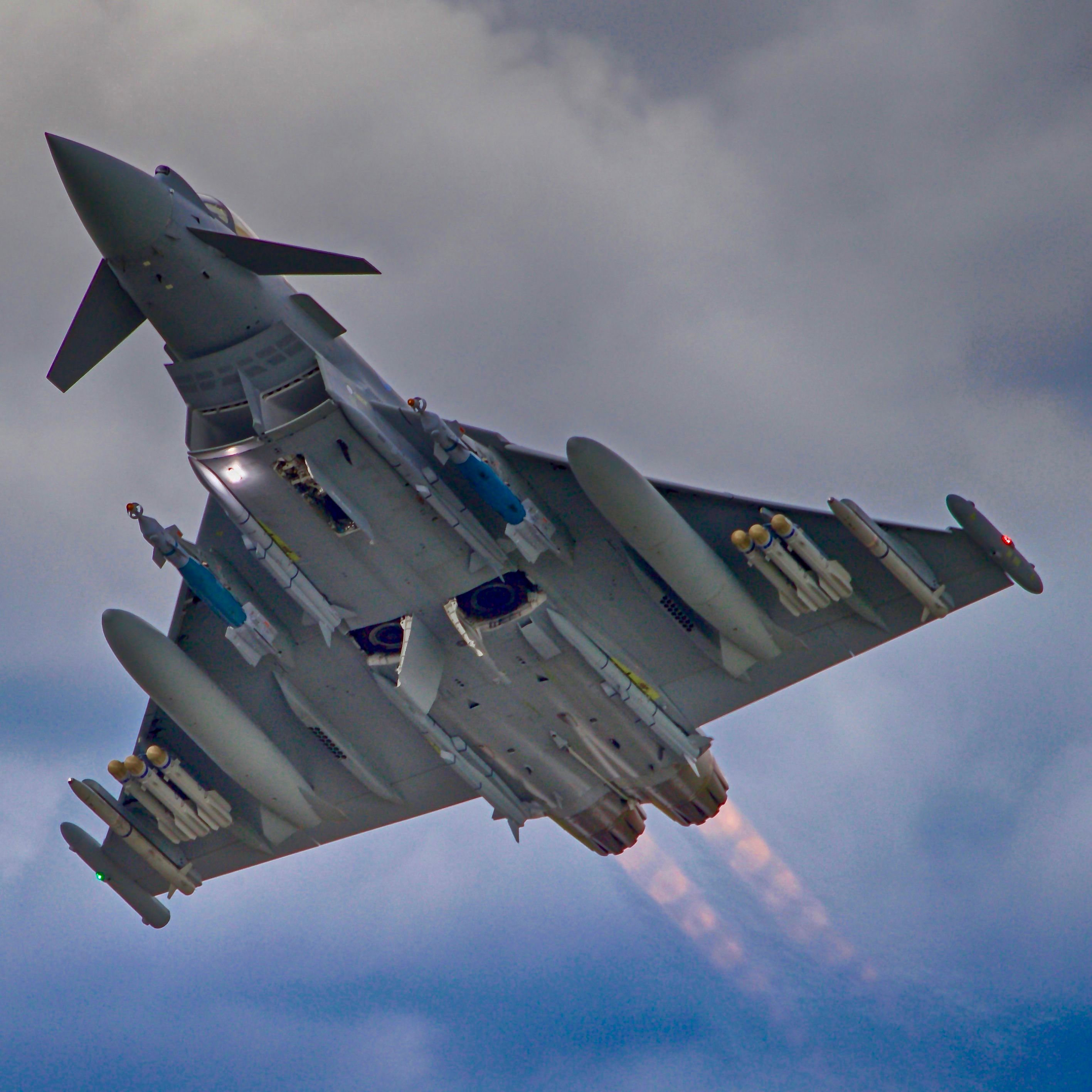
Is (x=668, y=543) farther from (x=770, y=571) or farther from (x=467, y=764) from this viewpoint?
(x=467, y=764)

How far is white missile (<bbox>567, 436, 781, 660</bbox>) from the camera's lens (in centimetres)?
2175

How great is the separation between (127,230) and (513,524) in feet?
25.1

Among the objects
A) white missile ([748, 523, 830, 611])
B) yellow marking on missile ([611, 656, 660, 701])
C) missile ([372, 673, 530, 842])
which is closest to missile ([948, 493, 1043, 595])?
white missile ([748, 523, 830, 611])

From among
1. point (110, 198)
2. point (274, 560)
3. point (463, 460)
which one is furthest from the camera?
point (274, 560)

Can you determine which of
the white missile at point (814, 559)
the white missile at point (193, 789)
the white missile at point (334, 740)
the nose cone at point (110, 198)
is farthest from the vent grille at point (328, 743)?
the nose cone at point (110, 198)

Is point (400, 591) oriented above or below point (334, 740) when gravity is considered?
above

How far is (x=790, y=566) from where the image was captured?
2283cm

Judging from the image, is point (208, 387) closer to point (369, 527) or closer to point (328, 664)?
point (369, 527)

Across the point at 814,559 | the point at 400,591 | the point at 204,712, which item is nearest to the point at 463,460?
the point at 400,591

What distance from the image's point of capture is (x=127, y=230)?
20078mm

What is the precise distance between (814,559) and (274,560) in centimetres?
926

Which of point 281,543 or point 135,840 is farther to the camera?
point 135,840

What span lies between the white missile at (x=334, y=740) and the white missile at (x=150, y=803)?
2.28 feet

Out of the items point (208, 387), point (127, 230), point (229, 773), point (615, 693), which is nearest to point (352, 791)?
point (229, 773)
